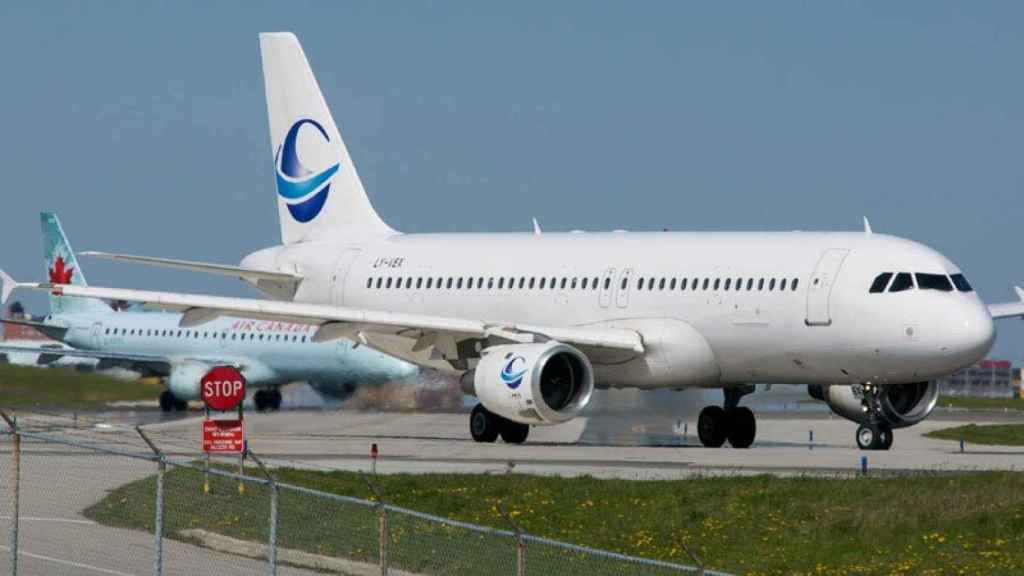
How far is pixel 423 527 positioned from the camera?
22.0m

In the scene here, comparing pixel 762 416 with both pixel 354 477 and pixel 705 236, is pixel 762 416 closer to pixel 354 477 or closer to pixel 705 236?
pixel 705 236

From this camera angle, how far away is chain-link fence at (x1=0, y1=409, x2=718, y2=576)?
58.9 feet

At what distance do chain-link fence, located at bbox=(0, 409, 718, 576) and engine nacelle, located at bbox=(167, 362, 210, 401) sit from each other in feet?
119

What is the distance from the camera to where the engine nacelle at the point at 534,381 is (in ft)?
111

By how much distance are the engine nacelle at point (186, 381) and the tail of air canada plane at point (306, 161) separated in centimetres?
1759

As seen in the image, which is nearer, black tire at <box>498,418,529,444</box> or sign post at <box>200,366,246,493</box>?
sign post at <box>200,366,246,493</box>

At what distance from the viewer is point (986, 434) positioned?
4644cm

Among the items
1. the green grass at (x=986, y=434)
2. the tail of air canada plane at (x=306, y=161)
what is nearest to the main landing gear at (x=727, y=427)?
the green grass at (x=986, y=434)

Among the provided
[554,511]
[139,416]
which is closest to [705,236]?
[554,511]

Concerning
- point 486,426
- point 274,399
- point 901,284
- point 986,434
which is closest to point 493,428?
point 486,426

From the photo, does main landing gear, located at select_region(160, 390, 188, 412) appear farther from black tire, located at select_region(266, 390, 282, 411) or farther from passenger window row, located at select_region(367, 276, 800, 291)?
passenger window row, located at select_region(367, 276, 800, 291)

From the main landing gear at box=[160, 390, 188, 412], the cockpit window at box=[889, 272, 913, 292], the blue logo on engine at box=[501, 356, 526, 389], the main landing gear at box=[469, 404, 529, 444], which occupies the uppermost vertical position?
the cockpit window at box=[889, 272, 913, 292]

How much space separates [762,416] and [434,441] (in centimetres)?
→ 2111

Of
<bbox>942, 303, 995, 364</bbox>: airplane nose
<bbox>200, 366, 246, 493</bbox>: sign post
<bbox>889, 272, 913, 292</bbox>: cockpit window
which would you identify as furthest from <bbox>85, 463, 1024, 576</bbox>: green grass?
<bbox>889, 272, 913, 292</bbox>: cockpit window
